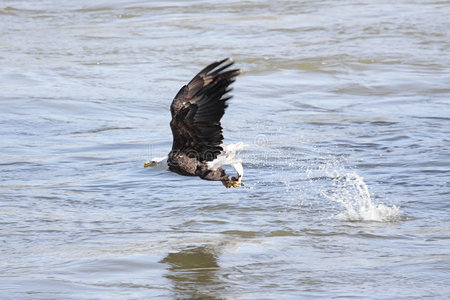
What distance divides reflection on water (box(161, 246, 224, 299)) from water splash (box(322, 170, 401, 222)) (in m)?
1.44

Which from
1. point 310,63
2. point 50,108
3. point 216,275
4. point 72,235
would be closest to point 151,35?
point 310,63

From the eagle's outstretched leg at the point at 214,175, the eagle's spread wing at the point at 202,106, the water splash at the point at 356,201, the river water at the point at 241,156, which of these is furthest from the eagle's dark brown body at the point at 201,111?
the water splash at the point at 356,201

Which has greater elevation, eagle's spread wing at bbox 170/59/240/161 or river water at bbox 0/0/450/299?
eagle's spread wing at bbox 170/59/240/161

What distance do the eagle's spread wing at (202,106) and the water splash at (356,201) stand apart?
145 centimetres

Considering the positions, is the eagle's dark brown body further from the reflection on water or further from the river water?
the reflection on water

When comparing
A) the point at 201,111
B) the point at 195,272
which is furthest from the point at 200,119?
the point at 195,272

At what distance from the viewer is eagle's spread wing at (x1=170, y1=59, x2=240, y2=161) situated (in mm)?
6508

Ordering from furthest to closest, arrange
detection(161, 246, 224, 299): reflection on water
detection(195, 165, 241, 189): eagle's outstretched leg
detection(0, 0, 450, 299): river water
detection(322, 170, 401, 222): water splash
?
detection(322, 170, 401, 222): water splash < detection(195, 165, 241, 189): eagle's outstretched leg < detection(0, 0, 450, 299): river water < detection(161, 246, 224, 299): reflection on water

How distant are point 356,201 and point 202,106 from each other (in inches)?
74.8

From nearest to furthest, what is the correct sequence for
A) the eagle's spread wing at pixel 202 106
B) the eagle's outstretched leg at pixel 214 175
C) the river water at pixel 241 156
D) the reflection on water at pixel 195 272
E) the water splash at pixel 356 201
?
the reflection on water at pixel 195 272
the river water at pixel 241 156
the eagle's spread wing at pixel 202 106
the eagle's outstretched leg at pixel 214 175
the water splash at pixel 356 201

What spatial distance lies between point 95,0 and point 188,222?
1221cm

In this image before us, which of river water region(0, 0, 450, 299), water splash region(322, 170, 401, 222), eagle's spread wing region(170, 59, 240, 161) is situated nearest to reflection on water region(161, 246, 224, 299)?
river water region(0, 0, 450, 299)

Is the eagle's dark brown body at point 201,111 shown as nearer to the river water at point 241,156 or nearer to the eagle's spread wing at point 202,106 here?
the eagle's spread wing at point 202,106

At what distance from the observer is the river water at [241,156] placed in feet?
19.8
